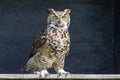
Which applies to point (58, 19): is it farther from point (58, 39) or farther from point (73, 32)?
point (73, 32)

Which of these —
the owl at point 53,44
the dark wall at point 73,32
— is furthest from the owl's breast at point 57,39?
the dark wall at point 73,32

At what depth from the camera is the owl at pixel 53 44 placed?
666cm

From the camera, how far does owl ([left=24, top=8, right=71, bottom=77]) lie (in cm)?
666

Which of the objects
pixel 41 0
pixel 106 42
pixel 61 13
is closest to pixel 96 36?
pixel 106 42

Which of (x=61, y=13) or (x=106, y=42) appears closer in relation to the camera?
(x=61, y=13)

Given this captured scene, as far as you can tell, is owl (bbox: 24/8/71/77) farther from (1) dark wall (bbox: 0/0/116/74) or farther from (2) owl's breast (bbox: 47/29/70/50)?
(1) dark wall (bbox: 0/0/116/74)

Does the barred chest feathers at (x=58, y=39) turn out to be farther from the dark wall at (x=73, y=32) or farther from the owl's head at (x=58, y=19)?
the dark wall at (x=73, y=32)

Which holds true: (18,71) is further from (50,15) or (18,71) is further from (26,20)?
(50,15)

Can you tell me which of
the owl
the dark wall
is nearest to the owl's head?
the owl

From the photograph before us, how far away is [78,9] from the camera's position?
26.0ft

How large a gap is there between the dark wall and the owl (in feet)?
3.45

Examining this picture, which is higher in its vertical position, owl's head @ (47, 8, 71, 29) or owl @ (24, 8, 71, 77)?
owl's head @ (47, 8, 71, 29)

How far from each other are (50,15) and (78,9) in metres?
1.20

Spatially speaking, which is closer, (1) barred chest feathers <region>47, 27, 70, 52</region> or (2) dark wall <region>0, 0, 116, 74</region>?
(1) barred chest feathers <region>47, 27, 70, 52</region>
